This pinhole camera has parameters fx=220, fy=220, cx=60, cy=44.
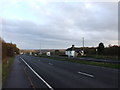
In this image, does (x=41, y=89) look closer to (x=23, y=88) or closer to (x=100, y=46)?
(x=23, y=88)

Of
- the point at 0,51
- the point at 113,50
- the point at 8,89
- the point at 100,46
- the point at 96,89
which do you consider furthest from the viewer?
the point at 100,46

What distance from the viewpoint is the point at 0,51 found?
36.5m

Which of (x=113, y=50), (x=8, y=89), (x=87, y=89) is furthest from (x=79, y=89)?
(x=113, y=50)

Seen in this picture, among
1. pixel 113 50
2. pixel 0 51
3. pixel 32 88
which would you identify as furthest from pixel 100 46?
pixel 32 88

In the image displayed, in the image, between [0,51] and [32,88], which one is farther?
[0,51]

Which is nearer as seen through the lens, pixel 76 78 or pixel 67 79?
pixel 67 79

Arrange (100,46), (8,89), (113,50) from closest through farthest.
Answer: (8,89) → (113,50) → (100,46)

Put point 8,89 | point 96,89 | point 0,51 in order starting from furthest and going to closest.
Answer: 1. point 0,51
2. point 8,89
3. point 96,89

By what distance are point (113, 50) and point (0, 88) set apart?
58713 mm

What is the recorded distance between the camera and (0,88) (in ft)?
37.8

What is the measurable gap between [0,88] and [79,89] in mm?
4226

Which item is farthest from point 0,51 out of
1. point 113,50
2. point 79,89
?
point 113,50

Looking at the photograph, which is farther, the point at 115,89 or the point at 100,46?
the point at 100,46

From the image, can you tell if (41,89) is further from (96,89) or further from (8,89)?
(96,89)
